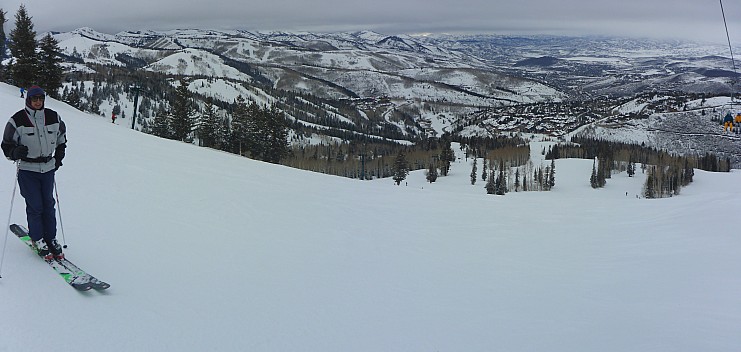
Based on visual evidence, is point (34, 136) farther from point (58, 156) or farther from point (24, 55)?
point (24, 55)

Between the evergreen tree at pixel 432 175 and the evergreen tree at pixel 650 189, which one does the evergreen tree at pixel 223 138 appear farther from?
→ the evergreen tree at pixel 650 189

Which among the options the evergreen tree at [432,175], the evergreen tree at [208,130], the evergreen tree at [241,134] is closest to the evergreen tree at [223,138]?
the evergreen tree at [208,130]

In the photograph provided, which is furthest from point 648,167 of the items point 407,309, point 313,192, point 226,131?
point 407,309

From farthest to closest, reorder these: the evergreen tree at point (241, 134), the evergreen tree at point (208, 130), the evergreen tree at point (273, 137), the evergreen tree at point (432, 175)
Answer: the evergreen tree at point (432, 175) < the evergreen tree at point (273, 137) < the evergreen tree at point (241, 134) < the evergreen tree at point (208, 130)

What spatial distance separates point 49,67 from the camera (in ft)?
160

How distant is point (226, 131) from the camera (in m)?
65.9

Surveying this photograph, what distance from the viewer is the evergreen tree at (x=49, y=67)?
47.7 m

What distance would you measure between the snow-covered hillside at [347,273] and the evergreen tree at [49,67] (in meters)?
39.0

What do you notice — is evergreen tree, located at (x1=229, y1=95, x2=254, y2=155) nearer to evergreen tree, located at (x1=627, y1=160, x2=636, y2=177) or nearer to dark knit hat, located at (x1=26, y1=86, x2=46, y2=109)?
dark knit hat, located at (x1=26, y1=86, x2=46, y2=109)

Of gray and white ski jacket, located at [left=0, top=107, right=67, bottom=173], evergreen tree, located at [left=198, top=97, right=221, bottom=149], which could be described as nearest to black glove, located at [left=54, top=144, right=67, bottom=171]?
gray and white ski jacket, located at [left=0, top=107, right=67, bottom=173]

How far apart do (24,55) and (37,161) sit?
166 feet

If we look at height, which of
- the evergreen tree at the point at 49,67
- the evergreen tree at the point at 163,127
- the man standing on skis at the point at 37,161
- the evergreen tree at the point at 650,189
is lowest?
the evergreen tree at the point at 650,189

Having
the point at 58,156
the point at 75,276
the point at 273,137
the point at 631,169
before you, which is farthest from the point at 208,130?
the point at 631,169

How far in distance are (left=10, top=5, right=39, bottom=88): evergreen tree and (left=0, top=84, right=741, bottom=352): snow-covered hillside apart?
3830cm
